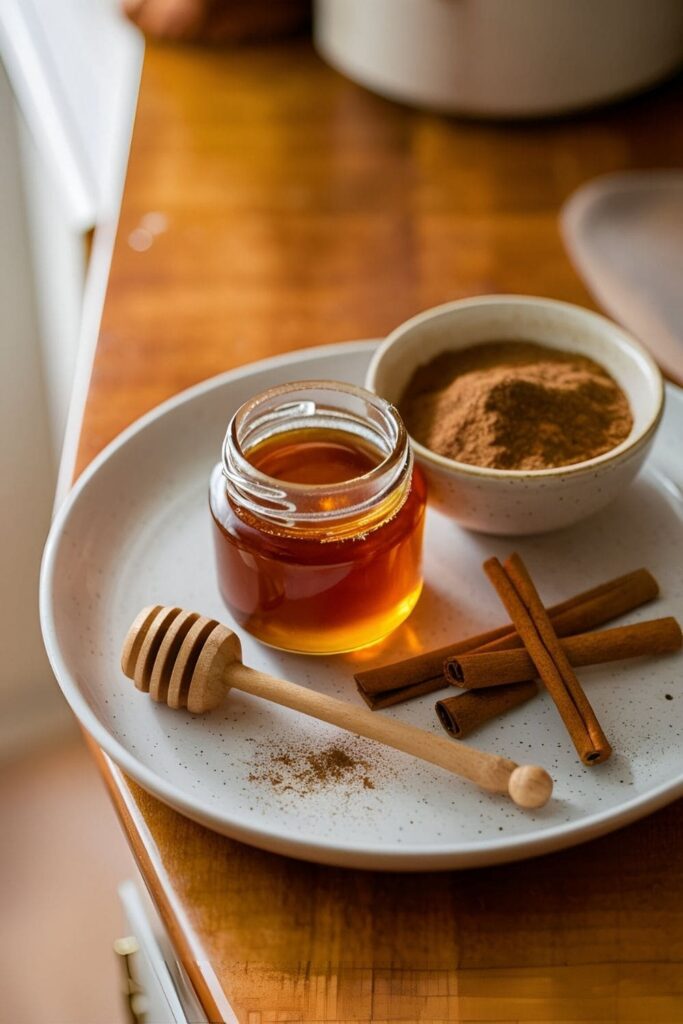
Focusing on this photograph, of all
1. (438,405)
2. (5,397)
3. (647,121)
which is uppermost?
(438,405)

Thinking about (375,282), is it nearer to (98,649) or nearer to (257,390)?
(257,390)

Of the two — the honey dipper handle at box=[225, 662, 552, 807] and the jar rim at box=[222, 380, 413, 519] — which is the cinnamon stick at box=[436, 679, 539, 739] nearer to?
the honey dipper handle at box=[225, 662, 552, 807]

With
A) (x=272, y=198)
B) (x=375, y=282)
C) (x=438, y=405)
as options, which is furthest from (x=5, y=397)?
(x=438, y=405)

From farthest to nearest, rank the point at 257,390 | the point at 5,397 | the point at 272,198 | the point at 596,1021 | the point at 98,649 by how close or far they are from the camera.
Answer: the point at 5,397 < the point at 272,198 < the point at 257,390 < the point at 98,649 < the point at 596,1021

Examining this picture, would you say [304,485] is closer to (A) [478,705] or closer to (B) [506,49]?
(A) [478,705]

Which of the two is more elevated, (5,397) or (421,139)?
(421,139)

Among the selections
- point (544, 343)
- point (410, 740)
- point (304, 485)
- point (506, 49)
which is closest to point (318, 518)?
point (304, 485)

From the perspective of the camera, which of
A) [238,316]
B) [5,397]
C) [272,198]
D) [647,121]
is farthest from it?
[5,397]
